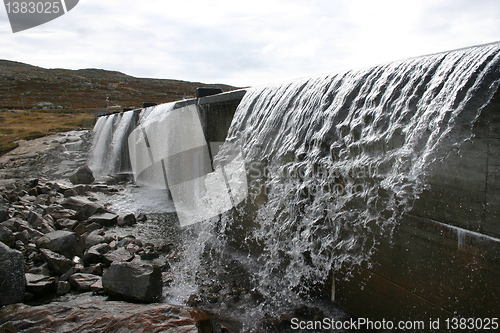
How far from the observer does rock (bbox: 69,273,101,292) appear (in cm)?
451

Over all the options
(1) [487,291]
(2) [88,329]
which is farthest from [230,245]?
(1) [487,291]

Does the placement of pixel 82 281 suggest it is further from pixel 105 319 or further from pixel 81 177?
pixel 81 177

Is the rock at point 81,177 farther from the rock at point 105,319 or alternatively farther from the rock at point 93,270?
the rock at point 105,319

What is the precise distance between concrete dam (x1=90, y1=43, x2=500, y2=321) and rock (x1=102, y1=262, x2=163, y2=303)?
68cm

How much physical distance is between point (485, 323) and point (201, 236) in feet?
16.9

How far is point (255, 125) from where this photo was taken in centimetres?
599

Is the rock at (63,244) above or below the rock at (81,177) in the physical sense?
below

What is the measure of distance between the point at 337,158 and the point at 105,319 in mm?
3214

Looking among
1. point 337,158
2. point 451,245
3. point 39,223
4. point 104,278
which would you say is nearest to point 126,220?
point 39,223

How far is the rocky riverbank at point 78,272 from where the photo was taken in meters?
3.31

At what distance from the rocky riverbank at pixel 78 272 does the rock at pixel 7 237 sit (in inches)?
0.6

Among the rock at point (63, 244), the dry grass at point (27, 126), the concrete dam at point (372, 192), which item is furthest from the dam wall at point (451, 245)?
the dry grass at point (27, 126)

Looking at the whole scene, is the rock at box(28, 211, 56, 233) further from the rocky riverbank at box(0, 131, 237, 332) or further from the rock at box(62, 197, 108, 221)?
the rock at box(62, 197, 108, 221)

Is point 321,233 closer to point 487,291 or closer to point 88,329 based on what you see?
point 487,291
